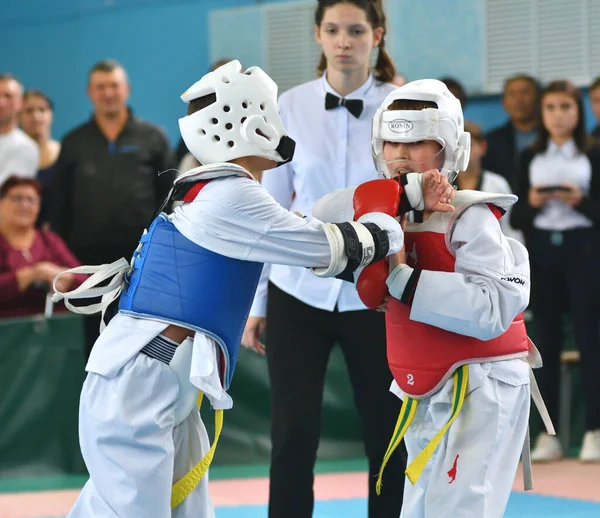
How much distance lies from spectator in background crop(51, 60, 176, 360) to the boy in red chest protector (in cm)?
389

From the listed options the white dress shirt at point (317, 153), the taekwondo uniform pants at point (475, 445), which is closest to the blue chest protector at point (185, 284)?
the taekwondo uniform pants at point (475, 445)

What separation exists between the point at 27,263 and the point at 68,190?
0.58m

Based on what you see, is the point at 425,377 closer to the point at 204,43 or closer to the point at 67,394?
the point at 67,394

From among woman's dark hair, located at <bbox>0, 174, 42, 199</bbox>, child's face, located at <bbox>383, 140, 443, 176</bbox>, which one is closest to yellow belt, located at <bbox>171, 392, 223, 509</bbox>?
child's face, located at <bbox>383, 140, 443, 176</bbox>

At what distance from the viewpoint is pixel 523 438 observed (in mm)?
3230

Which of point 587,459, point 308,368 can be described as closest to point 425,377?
point 308,368

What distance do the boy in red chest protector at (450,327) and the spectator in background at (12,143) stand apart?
197 inches

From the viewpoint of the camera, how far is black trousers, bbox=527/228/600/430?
6.71 m

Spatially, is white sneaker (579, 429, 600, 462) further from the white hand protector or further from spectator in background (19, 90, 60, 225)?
spectator in background (19, 90, 60, 225)

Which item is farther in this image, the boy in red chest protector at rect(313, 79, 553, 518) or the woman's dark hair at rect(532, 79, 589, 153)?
the woman's dark hair at rect(532, 79, 589, 153)

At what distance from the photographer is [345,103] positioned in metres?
4.10

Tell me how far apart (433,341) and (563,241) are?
3.75m

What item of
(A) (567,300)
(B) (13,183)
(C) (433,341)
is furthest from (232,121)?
(B) (13,183)

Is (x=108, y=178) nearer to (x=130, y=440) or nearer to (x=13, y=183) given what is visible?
(x=13, y=183)
